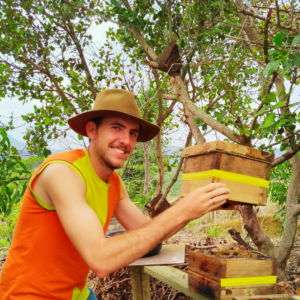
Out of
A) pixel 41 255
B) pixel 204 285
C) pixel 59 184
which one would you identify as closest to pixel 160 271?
pixel 204 285

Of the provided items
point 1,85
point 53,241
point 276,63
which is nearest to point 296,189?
point 276,63

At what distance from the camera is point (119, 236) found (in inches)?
62.1

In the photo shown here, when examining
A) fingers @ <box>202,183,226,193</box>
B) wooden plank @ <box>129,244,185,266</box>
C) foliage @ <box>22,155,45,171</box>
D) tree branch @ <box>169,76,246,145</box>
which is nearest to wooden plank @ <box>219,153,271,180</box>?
fingers @ <box>202,183,226,193</box>

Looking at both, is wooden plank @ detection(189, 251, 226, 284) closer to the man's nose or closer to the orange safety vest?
the orange safety vest

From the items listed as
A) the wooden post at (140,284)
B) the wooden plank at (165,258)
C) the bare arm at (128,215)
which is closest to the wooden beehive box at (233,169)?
the bare arm at (128,215)

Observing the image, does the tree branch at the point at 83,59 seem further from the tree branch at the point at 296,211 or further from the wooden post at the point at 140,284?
the tree branch at the point at 296,211

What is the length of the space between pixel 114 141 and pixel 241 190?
0.82m

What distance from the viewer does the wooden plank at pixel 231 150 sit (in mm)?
1749

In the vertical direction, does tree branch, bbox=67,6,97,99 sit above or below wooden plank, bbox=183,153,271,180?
above

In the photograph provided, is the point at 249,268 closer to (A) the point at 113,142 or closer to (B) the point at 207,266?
(B) the point at 207,266

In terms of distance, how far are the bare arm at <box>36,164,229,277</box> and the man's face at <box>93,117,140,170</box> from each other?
40 cm

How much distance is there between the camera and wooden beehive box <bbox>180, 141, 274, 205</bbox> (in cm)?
174

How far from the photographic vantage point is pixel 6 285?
6.07ft

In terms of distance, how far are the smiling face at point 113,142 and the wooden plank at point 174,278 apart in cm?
92
